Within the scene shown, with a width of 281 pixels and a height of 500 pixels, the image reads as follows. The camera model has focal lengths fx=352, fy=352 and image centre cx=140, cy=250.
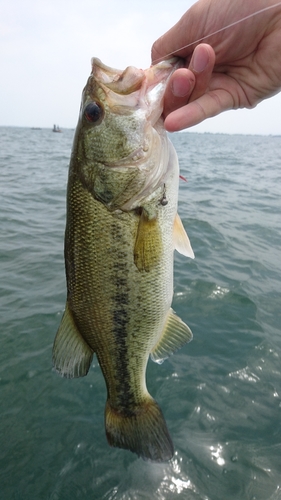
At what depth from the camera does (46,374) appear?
4.16 m

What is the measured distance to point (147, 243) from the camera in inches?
78.0

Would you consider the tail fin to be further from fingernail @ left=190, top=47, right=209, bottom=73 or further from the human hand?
fingernail @ left=190, top=47, right=209, bottom=73

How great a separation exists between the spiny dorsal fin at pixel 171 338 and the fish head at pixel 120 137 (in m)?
0.90

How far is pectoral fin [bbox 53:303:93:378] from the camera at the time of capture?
217 centimetres

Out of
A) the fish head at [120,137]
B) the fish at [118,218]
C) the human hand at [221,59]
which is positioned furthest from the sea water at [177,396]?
the human hand at [221,59]

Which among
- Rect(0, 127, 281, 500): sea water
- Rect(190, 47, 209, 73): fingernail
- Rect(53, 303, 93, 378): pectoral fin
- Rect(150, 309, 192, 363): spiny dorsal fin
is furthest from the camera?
Rect(0, 127, 281, 500): sea water

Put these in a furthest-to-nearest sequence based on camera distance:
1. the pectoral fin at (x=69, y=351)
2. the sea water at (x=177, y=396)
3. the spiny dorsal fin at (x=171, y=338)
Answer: the sea water at (x=177, y=396)
the spiny dorsal fin at (x=171, y=338)
the pectoral fin at (x=69, y=351)

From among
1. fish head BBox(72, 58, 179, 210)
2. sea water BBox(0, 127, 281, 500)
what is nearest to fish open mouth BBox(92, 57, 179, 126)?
fish head BBox(72, 58, 179, 210)

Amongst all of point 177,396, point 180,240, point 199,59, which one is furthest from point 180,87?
point 177,396

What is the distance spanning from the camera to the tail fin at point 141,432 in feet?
7.43

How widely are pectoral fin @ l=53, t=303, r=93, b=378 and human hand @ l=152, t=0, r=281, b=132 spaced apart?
1.33 m

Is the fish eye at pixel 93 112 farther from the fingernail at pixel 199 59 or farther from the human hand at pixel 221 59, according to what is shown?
the fingernail at pixel 199 59

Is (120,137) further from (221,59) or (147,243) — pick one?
(221,59)

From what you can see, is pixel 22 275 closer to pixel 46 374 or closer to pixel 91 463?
pixel 46 374
